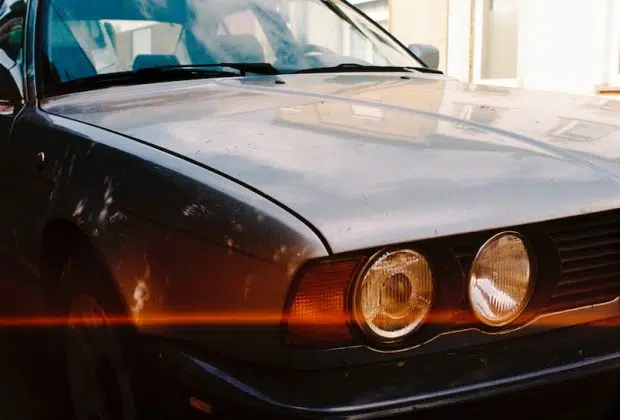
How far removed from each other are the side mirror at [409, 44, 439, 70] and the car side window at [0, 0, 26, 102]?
179cm

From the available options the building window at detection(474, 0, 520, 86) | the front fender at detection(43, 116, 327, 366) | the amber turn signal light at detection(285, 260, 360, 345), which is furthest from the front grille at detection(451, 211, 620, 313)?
the building window at detection(474, 0, 520, 86)

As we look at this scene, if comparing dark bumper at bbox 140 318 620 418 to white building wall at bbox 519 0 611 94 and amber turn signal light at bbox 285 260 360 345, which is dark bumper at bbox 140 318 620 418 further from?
white building wall at bbox 519 0 611 94

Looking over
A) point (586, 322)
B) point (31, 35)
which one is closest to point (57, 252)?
point (31, 35)

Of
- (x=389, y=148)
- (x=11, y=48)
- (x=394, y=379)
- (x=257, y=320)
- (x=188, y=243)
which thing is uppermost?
(x=11, y=48)

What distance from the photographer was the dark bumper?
5.37 feet

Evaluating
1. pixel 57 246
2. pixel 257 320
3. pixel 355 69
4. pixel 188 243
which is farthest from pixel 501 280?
pixel 355 69

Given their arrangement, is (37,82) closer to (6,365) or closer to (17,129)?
(17,129)

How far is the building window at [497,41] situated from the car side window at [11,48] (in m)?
6.81

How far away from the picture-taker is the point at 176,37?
3275 mm

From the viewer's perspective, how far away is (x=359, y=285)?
66.9 inches

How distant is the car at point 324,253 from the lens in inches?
66.6

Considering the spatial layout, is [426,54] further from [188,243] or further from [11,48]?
[188,243]

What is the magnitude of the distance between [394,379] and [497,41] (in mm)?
8743

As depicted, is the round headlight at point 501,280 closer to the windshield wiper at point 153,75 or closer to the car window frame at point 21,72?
the windshield wiper at point 153,75
